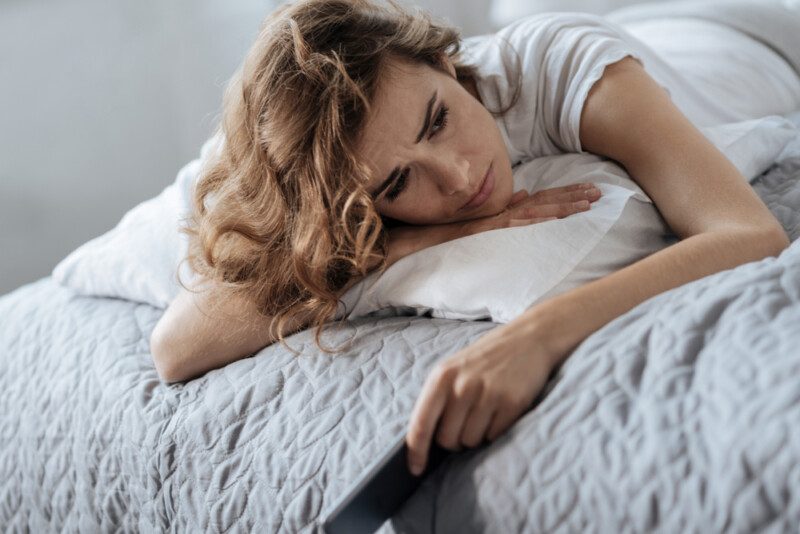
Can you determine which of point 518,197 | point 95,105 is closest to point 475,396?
point 518,197

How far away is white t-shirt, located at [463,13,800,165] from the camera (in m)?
1.11

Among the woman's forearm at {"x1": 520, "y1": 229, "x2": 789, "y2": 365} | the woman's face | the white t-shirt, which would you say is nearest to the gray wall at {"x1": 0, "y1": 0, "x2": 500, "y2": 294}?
the white t-shirt

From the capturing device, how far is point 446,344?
865mm

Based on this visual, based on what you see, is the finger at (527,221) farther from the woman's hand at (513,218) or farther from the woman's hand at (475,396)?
the woman's hand at (475,396)

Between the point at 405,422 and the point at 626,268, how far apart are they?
260 mm

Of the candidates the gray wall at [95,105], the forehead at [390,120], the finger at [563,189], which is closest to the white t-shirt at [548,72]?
the finger at [563,189]

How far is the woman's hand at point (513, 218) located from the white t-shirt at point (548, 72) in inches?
5.2

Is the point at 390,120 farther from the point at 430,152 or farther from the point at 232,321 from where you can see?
the point at 232,321

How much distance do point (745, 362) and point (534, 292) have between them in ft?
0.92

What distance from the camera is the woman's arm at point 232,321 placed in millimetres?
1020

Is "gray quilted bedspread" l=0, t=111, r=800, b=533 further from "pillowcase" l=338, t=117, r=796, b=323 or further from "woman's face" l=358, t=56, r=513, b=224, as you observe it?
"woman's face" l=358, t=56, r=513, b=224

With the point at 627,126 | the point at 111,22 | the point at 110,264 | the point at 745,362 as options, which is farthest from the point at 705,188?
the point at 111,22

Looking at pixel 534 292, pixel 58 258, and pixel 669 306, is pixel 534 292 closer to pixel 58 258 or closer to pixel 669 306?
pixel 669 306

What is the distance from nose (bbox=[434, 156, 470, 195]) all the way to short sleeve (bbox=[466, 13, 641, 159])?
0.20 metres
